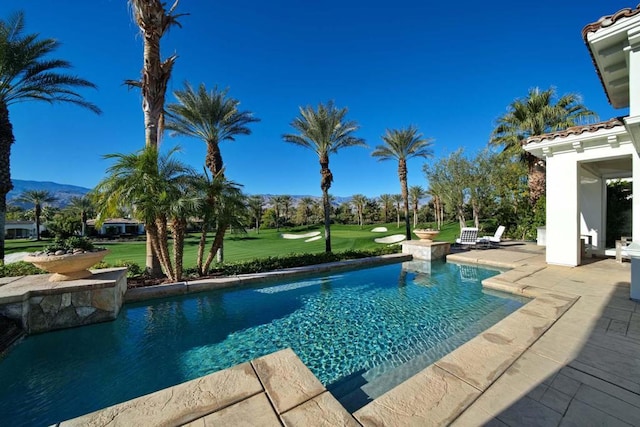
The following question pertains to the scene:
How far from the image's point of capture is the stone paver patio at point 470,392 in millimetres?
1764

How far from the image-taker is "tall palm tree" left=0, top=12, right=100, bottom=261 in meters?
7.29

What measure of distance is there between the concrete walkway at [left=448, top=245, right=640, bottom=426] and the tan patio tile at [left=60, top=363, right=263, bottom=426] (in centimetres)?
171

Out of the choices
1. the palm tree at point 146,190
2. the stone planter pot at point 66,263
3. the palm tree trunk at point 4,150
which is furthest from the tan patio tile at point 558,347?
the palm tree trunk at point 4,150

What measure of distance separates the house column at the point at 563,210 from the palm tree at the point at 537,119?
7.45m

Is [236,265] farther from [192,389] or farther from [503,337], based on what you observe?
[503,337]

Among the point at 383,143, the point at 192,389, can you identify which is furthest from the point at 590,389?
the point at 383,143

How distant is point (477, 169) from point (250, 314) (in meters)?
16.8

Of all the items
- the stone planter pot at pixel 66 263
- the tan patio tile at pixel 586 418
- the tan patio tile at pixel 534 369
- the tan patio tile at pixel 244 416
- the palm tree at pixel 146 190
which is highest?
the palm tree at pixel 146 190

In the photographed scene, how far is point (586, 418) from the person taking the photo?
5.81ft

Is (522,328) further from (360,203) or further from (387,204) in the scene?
(387,204)

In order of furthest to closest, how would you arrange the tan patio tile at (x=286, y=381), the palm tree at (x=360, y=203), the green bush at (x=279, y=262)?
the palm tree at (x=360, y=203) < the green bush at (x=279, y=262) < the tan patio tile at (x=286, y=381)

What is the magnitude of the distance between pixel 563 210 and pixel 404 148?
32.4 feet

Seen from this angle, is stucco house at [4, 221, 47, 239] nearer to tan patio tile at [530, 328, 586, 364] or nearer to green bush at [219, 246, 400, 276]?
green bush at [219, 246, 400, 276]

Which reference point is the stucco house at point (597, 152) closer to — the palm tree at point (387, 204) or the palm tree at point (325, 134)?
the palm tree at point (325, 134)
